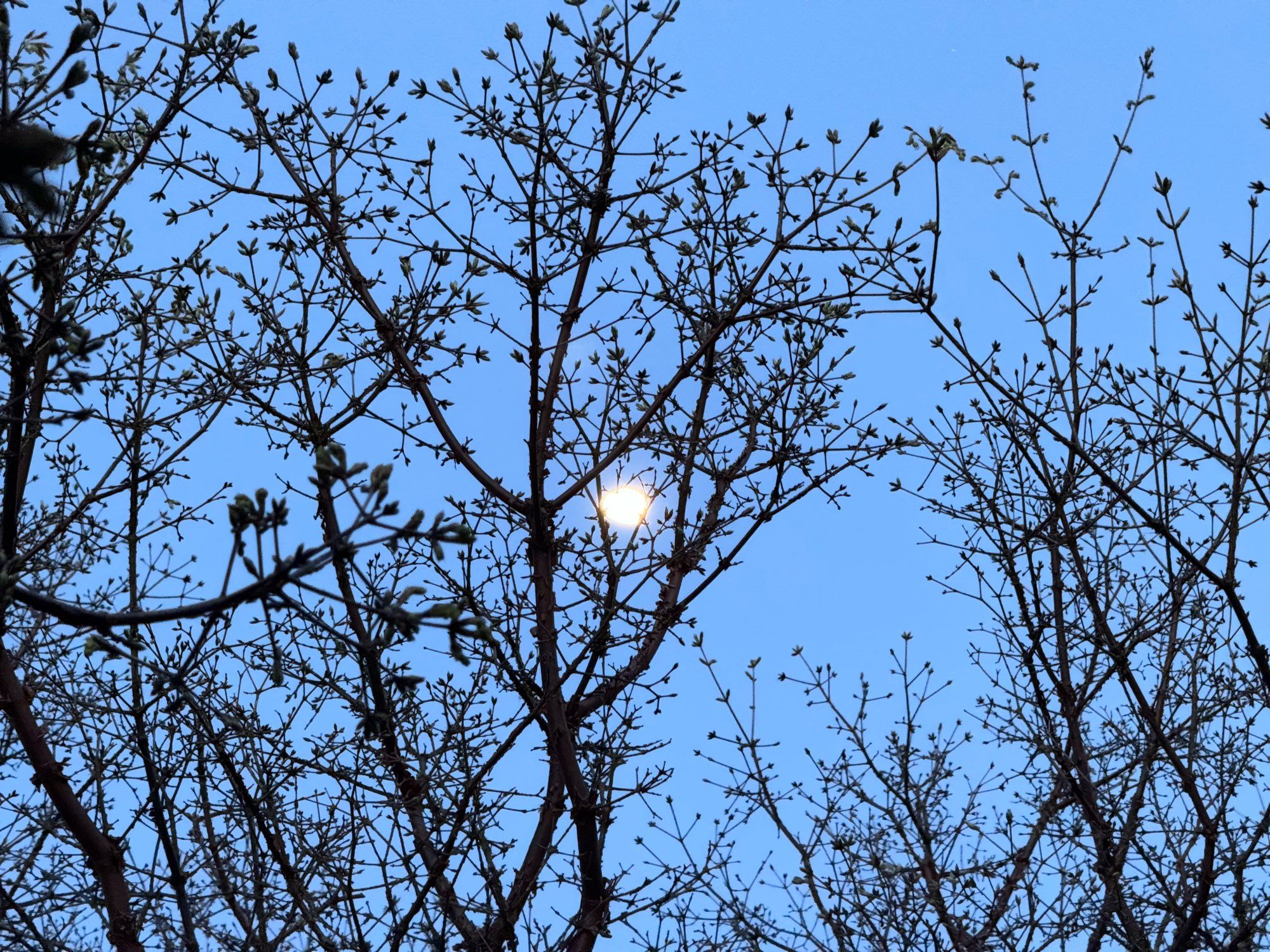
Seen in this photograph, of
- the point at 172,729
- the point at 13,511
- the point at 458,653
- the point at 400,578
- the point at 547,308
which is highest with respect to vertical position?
the point at 547,308

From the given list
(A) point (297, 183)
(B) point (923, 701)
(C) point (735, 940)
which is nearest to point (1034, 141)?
(B) point (923, 701)

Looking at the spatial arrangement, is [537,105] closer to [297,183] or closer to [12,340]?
[297,183]

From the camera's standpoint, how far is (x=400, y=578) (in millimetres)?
5875

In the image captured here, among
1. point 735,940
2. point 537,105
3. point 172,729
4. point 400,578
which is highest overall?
point 537,105

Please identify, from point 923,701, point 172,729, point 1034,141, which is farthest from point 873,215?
point 172,729

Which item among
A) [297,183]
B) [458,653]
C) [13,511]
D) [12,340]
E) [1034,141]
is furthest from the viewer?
[297,183]

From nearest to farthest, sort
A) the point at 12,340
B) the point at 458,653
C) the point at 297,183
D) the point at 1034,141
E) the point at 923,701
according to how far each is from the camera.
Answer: the point at 458,653 → the point at 12,340 → the point at 1034,141 → the point at 297,183 → the point at 923,701

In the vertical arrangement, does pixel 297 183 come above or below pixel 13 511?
above

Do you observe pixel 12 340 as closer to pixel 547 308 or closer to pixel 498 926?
pixel 547 308

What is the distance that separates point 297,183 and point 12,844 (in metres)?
3.68

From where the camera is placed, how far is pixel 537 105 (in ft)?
17.3

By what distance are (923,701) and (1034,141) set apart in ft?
9.05

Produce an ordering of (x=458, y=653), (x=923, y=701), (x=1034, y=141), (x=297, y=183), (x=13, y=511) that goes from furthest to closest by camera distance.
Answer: (x=923, y=701) < (x=297, y=183) < (x=1034, y=141) < (x=13, y=511) < (x=458, y=653)

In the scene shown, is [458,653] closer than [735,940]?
Yes
